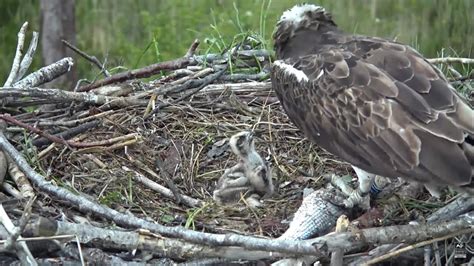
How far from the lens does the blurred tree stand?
10.3 meters

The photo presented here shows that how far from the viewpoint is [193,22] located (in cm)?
1178

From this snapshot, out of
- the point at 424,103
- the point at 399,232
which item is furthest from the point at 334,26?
the point at 399,232

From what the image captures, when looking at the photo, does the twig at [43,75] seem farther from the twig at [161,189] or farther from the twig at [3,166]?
the twig at [161,189]

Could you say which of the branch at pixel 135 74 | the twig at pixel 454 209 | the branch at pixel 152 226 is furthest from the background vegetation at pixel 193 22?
the twig at pixel 454 209

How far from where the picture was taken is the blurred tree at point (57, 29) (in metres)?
10.3

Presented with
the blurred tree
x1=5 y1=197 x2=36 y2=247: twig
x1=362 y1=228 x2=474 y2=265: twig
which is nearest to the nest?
x1=362 y1=228 x2=474 y2=265: twig

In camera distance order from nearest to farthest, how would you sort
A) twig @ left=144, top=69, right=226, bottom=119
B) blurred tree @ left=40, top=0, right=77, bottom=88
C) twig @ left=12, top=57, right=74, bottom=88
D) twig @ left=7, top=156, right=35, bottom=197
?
twig @ left=7, top=156, right=35, bottom=197 → twig @ left=12, top=57, right=74, bottom=88 → twig @ left=144, top=69, right=226, bottom=119 → blurred tree @ left=40, top=0, right=77, bottom=88

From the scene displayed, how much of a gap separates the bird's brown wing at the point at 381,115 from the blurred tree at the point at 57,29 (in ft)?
15.4

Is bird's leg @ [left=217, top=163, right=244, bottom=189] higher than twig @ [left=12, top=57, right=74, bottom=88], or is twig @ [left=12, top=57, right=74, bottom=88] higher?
twig @ [left=12, top=57, right=74, bottom=88]

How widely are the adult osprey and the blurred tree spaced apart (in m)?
4.48

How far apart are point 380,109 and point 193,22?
21.0 feet

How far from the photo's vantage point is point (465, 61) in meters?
6.94

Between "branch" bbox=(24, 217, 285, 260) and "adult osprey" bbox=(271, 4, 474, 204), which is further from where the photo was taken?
"adult osprey" bbox=(271, 4, 474, 204)

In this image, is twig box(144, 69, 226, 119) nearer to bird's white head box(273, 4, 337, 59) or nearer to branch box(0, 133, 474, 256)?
bird's white head box(273, 4, 337, 59)
